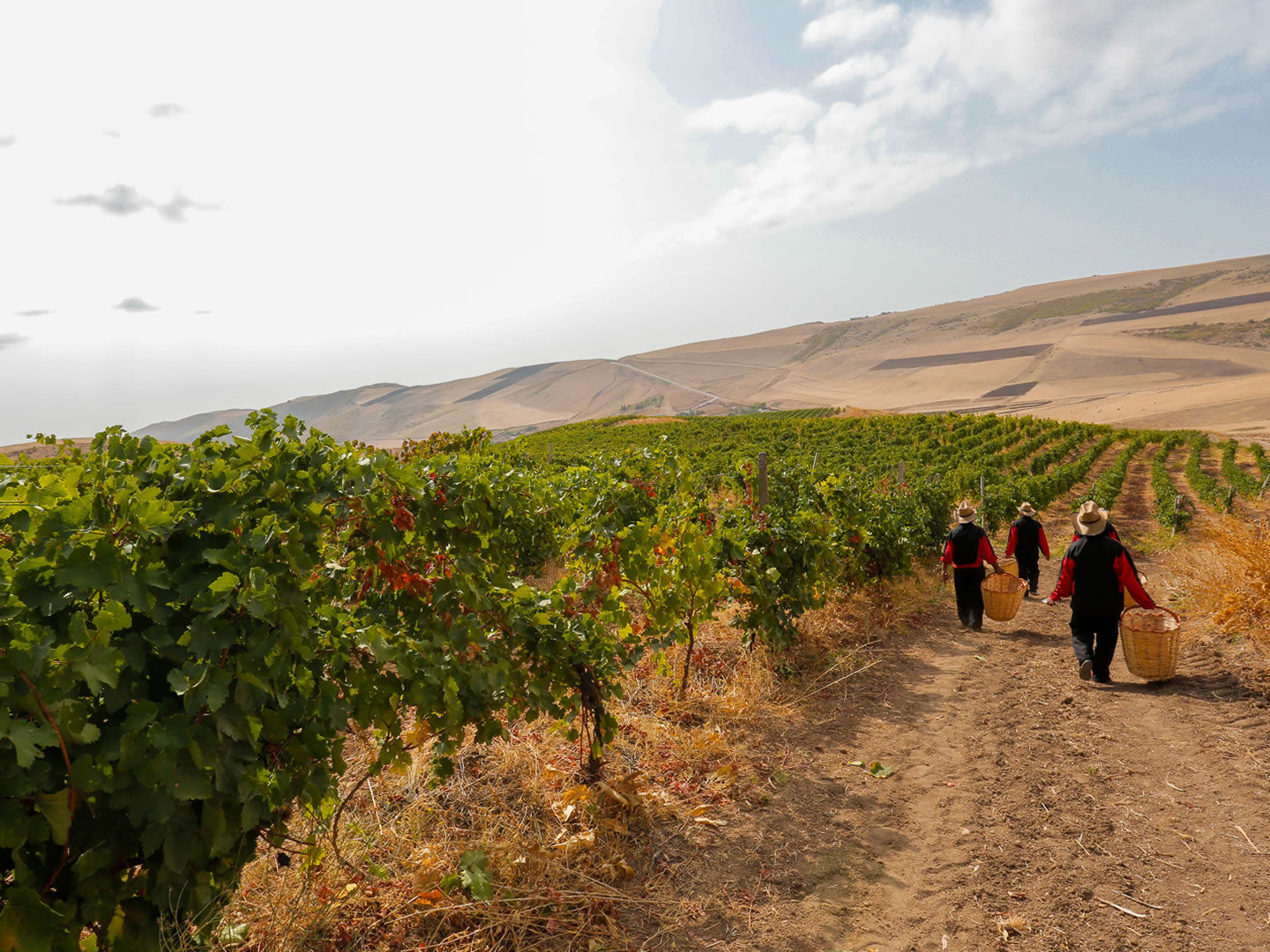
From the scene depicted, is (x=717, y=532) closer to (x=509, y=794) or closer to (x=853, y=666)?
(x=853, y=666)

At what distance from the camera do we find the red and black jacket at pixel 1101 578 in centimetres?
566

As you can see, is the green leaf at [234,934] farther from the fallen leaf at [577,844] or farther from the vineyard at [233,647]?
the fallen leaf at [577,844]

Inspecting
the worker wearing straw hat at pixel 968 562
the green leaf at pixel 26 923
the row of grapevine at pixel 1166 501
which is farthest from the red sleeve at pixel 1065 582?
the row of grapevine at pixel 1166 501

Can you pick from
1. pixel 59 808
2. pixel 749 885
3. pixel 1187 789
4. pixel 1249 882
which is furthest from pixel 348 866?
pixel 1187 789

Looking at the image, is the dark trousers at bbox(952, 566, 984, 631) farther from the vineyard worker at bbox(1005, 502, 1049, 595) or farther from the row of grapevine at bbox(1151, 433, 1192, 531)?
the row of grapevine at bbox(1151, 433, 1192, 531)

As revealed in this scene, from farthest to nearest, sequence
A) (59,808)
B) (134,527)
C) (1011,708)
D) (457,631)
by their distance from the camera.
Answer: (1011,708) < (457,631) < (134,527) < (59,808)

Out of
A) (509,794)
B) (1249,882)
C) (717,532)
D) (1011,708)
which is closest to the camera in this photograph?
(1249,882)

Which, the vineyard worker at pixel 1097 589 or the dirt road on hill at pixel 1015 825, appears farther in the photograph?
the vineyard worker at pixel 1097 589

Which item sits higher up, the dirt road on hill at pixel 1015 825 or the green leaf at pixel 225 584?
the green leaf at pixel 225 584

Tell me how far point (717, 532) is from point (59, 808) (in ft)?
15.7

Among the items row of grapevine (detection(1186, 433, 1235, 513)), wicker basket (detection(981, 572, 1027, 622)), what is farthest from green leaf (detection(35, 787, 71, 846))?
row of grapevine (detection(1186, 433, 1235, 513))

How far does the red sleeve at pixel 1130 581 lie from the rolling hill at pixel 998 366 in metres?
53.3

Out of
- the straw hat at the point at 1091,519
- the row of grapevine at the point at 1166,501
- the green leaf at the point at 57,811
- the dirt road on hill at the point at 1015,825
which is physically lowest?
the row of grapevine at the point at 1166,501

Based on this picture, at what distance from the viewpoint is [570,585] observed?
13.0ft
